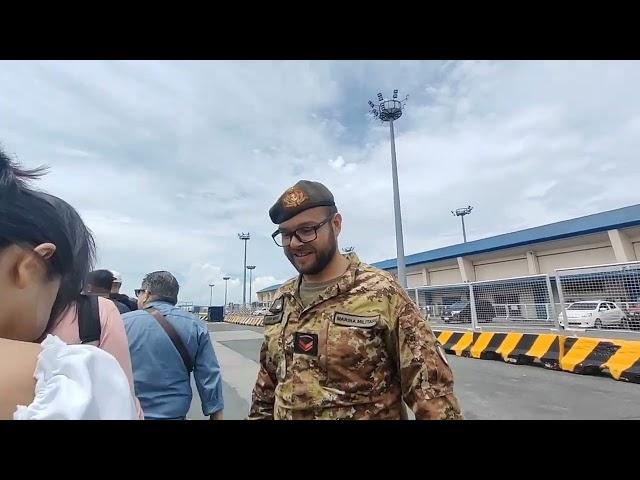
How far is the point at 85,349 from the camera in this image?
597 mm

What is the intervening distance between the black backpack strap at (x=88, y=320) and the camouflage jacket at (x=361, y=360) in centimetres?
71

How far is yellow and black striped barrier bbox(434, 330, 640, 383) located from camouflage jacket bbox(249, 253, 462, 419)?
475cm

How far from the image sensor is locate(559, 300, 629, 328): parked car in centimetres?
501

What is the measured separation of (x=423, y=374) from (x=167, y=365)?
154 centimetres

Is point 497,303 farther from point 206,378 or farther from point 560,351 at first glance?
point 206,378

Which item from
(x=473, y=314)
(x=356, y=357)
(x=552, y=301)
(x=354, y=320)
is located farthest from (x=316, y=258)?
(x=473, y=314)

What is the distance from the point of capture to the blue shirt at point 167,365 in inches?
77.6

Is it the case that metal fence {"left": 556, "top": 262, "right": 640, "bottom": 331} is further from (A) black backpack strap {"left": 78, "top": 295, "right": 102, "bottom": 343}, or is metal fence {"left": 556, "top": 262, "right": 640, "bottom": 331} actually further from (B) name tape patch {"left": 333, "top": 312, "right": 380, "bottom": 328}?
(A) black backpack strap {"left": 78, "top": 295, "right": 102, "bottom": 343}

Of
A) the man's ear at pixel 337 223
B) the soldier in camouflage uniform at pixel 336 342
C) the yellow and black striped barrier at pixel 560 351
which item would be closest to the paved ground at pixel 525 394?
the yellow and black striped barrier at pixel 560 351

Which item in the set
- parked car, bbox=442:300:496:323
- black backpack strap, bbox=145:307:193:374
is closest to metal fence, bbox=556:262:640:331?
parked car, bbox=442:300:496:323

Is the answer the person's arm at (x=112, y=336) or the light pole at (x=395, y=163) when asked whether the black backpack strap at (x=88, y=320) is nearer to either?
the person's arm at (x=112, y=336)

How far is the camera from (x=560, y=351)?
5.25 m
